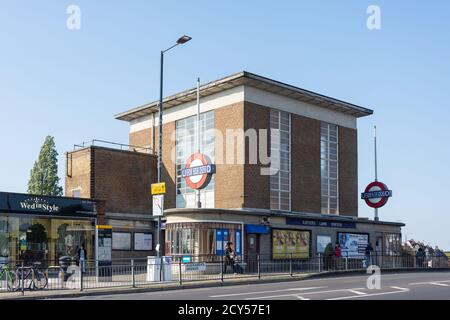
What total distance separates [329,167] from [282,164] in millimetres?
5420

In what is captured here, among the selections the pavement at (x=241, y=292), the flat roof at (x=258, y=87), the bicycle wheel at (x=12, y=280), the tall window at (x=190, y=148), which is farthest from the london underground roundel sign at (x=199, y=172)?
the bicycle wheel at (x=12, y=280)

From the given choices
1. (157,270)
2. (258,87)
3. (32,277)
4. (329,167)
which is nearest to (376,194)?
(329,167)

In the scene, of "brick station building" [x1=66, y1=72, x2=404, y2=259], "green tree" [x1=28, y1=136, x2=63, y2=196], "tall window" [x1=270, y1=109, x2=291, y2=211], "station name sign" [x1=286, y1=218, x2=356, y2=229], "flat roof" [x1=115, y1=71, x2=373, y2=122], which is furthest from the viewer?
"green tree" [x1=28, y1=136, x2=63, y2=196]

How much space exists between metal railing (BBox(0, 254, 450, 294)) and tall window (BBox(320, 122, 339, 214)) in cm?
792

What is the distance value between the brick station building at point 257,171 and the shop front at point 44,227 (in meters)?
3.32

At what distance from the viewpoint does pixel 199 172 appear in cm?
3634

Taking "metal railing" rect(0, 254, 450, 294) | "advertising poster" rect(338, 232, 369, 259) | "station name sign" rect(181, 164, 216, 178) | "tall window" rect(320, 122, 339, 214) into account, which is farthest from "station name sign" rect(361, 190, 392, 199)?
"station name sign" rect(181, 164, 216, 178)

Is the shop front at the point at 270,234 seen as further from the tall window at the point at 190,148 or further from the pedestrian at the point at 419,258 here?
the tall window at the point at 190,148

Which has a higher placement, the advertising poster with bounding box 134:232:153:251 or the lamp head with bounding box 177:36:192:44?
the lamp head with bounding box 177:36:192:44

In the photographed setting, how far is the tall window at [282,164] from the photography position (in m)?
42.3

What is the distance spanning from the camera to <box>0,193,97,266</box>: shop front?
1320 inches

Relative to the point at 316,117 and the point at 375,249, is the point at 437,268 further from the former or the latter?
the point at 316,117

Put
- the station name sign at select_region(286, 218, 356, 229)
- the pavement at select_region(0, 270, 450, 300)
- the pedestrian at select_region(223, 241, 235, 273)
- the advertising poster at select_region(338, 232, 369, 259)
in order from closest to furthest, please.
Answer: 1. the pavement at select_region(0, 270, 450, 300)
2. the pedestrian at select_region(223, 241, 235, 273)
3. the station name sign at select_region(286, 218, 356, 229)
4. the advertising poster at select_region(338, 232, 369, 259)

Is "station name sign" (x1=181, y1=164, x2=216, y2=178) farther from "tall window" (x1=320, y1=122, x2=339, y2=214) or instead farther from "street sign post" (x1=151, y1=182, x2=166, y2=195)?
"tall window" (x1=320, y1=122, x2=339, y2=214)
